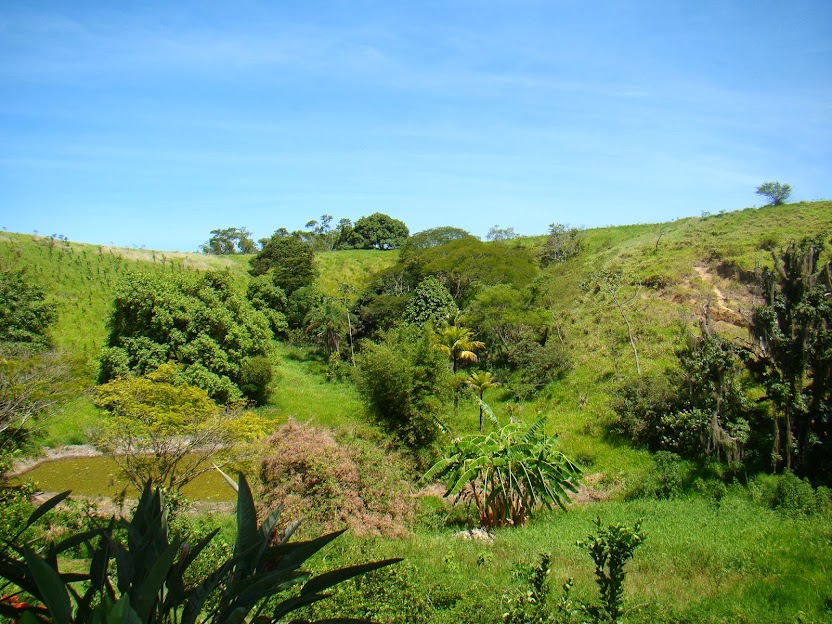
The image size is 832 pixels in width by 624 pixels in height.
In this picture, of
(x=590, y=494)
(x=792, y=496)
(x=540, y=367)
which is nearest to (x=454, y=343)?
(x=540, y=367)

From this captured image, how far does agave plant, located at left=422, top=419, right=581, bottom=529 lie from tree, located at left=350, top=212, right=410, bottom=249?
5738 cm

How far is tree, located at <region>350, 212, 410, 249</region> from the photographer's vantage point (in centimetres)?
7188

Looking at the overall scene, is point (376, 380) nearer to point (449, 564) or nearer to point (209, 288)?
point (449, 564)

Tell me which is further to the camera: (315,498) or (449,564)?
(315,498)

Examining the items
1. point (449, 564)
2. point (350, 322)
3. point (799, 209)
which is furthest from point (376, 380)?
point (799, 209)

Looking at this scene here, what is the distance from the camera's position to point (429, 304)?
130 ft

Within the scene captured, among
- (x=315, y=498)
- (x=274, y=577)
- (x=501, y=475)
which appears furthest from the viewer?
(x=501, y=475)

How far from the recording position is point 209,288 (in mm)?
32875

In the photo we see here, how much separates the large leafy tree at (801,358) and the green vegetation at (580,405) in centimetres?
7

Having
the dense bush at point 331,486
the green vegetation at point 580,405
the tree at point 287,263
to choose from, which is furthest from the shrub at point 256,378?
the tree at point 287,263

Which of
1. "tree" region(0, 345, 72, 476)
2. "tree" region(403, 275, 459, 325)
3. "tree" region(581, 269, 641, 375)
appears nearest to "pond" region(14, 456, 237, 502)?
"tree" region(0, 345, 72, 476)

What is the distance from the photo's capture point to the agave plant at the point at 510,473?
49.8ft

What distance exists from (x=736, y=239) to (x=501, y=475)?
30348 millimetres

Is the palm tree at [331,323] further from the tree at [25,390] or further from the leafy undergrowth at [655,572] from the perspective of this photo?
the leafy undergrowth at [655,572]
